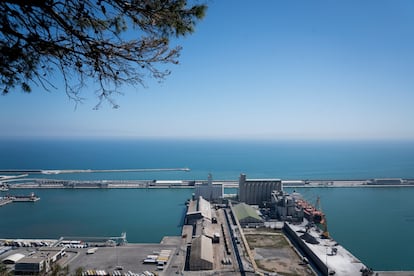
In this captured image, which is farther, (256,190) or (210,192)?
(210,192)

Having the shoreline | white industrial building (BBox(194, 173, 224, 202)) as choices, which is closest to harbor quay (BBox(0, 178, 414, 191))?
the shoreline

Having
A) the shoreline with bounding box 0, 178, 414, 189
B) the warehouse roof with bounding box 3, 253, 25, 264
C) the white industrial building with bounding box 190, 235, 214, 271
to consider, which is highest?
the shoreline with bounding box 0, 178, 414, 189

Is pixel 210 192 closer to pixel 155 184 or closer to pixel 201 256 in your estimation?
pixel 155 184

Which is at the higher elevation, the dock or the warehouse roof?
the dock

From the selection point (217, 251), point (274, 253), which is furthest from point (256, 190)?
point (217, 251)

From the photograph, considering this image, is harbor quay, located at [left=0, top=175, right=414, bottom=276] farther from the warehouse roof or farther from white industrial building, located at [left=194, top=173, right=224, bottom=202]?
white industrial building, located at [left=194, top=173, right=224, bottom=202]

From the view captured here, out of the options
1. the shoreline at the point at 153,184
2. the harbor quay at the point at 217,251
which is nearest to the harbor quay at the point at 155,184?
the shoreline at the point at 153,184

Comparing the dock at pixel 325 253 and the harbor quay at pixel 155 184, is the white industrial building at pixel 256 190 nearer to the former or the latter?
the dock at pixel 325 253

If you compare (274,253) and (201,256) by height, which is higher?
(201,256)

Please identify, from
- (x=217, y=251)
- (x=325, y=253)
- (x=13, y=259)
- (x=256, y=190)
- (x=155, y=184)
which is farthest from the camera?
(x=155, y=184)
